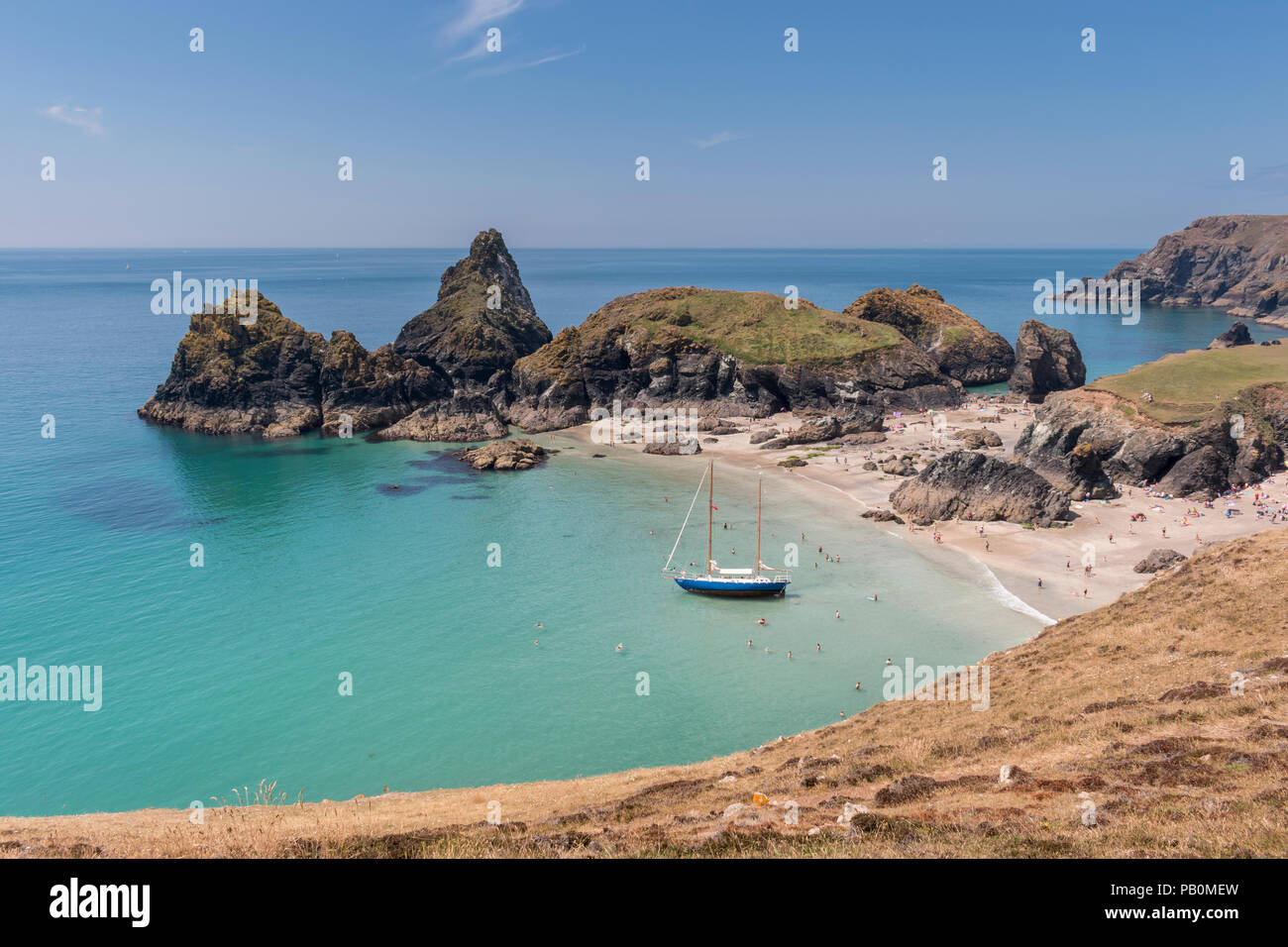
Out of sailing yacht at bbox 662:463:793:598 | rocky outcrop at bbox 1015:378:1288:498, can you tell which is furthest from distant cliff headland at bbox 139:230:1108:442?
sailing yacht at bbox 662:463:793:598

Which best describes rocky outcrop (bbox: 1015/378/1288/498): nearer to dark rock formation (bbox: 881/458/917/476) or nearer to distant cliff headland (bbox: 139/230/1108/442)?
dark rock formation (bbox: 881/458/917/476)

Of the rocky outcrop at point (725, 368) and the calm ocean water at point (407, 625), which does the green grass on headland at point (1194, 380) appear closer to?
the rocky outcrop at point (725, 368)

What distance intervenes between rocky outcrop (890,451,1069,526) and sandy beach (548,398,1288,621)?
1.29m

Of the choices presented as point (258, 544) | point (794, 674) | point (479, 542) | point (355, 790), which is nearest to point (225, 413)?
point (258, 544)

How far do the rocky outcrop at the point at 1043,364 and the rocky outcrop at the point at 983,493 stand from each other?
53.1m

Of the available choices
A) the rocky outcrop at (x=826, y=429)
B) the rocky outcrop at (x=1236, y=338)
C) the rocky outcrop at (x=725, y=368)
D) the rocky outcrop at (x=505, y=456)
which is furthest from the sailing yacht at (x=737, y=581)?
the rocky outcrop at (x=1236, y=338)

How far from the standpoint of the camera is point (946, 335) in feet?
412

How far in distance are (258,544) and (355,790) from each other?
120 feet

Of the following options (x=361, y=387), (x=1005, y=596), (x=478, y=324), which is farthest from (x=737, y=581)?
(x=478, y=324)

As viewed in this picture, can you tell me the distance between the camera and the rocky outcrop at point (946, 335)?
123562 mm

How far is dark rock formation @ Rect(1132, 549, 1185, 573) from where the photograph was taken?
5023cm

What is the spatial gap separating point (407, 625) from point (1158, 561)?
5168cm

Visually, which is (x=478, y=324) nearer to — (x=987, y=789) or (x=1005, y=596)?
(x=1005, y=596)
